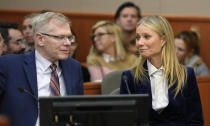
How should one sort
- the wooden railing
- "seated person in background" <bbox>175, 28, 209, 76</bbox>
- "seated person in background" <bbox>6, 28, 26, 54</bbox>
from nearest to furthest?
the wooden railing
"seated person in background" <bbox>6, 28, 26, 54</bbox>
"seated person in background" <bbox>175, 28, 209, 76</bbox>

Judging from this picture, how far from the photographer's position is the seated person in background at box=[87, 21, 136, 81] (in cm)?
414

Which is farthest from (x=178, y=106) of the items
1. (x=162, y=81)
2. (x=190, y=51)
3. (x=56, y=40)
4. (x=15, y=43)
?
(x=190, y=51)

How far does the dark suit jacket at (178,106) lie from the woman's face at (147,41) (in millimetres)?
136

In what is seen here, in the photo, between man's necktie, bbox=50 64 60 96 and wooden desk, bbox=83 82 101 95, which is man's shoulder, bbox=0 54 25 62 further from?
wooden desk, bbox=83 82 101 95

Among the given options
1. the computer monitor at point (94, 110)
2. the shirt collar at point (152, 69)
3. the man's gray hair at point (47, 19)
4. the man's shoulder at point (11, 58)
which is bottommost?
the computer monitor at point (94, 110)

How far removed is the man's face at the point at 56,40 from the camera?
2.38m

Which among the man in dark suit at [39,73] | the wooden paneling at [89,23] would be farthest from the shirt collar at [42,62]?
the wooden paneling at [89,23]

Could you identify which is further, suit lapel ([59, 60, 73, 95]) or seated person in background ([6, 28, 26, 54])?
seated person in background ([6, 28, 26, 54])

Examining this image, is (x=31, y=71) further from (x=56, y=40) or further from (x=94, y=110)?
(x=94, y=110)

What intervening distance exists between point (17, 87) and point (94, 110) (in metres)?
0.70

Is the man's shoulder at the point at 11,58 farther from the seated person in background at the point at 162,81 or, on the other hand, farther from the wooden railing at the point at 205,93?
the wooden railing at the point at 205,93

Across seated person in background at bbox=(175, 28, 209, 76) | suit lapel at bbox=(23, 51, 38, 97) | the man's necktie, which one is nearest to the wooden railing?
seated person in background at bbox=(175, 28, 209, 76)

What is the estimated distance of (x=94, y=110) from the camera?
1.71m

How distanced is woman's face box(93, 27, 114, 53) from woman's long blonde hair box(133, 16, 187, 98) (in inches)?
68.0
